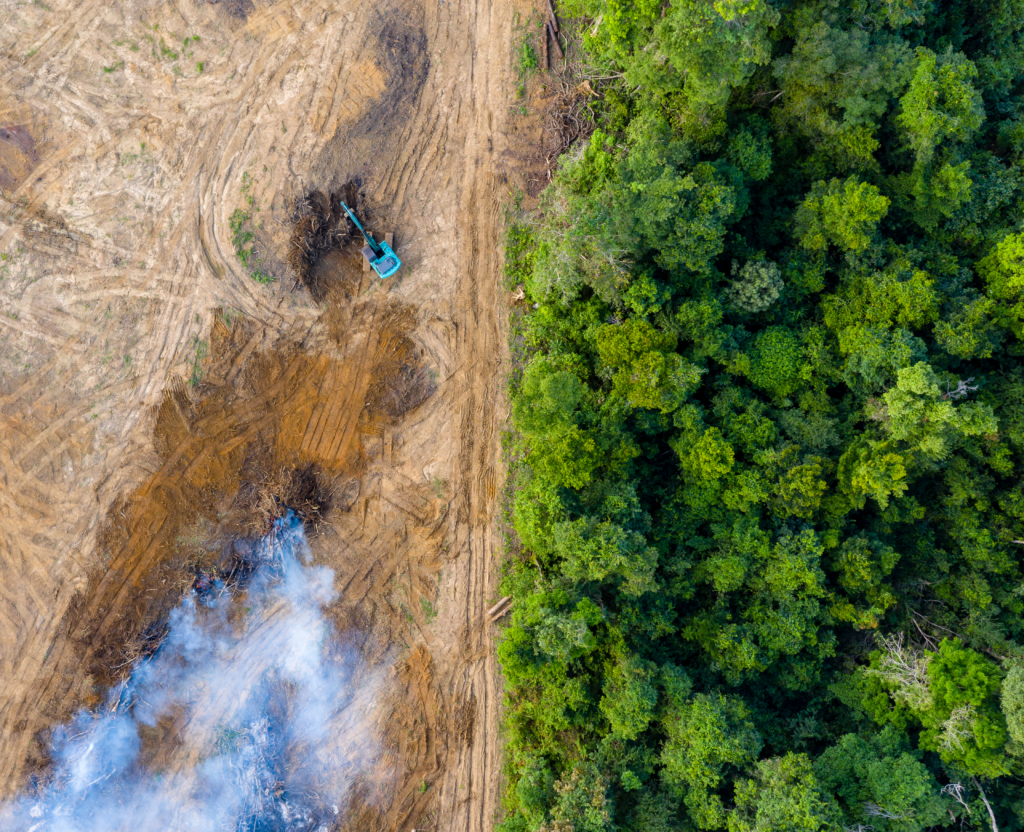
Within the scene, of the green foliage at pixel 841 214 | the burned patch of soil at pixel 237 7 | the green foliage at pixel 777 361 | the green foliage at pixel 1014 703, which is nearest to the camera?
the green foliage at pixel 1014 703

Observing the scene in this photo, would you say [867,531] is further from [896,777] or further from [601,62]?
[601,62]

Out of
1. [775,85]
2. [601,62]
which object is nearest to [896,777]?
[775,85]

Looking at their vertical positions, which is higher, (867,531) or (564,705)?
(564,705)

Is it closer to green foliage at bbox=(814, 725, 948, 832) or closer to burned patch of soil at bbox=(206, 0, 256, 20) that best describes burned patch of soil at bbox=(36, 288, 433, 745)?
burned patch of soil at bbox=(206, 0, 256, 20)

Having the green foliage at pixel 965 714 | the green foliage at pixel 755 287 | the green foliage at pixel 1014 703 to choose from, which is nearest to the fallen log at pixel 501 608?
the green foliage at pixel 755 287

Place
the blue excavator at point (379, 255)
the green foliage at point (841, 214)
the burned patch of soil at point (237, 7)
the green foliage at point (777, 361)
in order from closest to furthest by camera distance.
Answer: the green foliage at point (841, 214), the green foliage at point (777, 361), the blue excavator at point (379, 255), the burned patch of soil at point (237, 7)

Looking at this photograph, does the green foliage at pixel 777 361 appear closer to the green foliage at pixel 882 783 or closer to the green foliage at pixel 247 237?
the green foliage at pixel 882 783
